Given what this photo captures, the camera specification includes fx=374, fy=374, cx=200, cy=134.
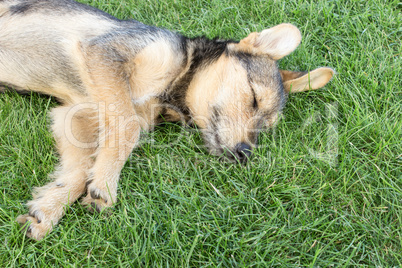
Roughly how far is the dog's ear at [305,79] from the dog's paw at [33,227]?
113 inches

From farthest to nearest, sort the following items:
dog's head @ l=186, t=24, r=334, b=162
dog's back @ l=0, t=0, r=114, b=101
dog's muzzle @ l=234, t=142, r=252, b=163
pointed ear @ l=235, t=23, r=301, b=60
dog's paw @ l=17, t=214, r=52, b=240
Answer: pointed ear @ l=235, t=23, r=301, b=60, dog's back @ l=0, t=0, r=114, b=101, dog's head @ l=186, t=24, r=334, b=162, dog's muzzle @ l=234, t=142, r=252, b=163, dog's paw @ l=17, t=214, r=52, b=240

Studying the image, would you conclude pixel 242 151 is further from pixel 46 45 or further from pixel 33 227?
pixel 46 45

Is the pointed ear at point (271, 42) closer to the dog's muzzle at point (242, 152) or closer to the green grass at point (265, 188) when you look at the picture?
the green grass at point (265, 188)

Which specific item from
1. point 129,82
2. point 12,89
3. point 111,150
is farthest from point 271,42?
point 12,89

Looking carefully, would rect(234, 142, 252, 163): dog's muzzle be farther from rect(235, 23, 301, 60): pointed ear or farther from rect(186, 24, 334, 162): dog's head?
rect(235, 23, 301, 60): pointed ear

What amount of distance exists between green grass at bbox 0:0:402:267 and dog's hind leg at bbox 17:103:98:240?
9 centimetres

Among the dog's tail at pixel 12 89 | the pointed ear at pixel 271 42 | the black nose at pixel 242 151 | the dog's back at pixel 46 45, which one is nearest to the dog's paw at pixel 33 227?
the dog's back at pixel 46 45

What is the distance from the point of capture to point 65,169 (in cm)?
364

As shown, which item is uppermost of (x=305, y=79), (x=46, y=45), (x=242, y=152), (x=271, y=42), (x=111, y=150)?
(x=46, y=45)

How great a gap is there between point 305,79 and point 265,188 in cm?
152

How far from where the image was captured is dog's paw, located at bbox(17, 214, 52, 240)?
307 cm

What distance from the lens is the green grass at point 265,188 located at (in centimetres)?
295

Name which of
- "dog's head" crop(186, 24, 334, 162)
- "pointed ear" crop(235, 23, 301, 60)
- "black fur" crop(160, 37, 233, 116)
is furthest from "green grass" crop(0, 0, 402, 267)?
"pointed ear" crop(235, 23, 301, 60)

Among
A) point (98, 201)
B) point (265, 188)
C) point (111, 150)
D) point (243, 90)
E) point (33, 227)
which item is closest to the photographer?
point (33, 227)
